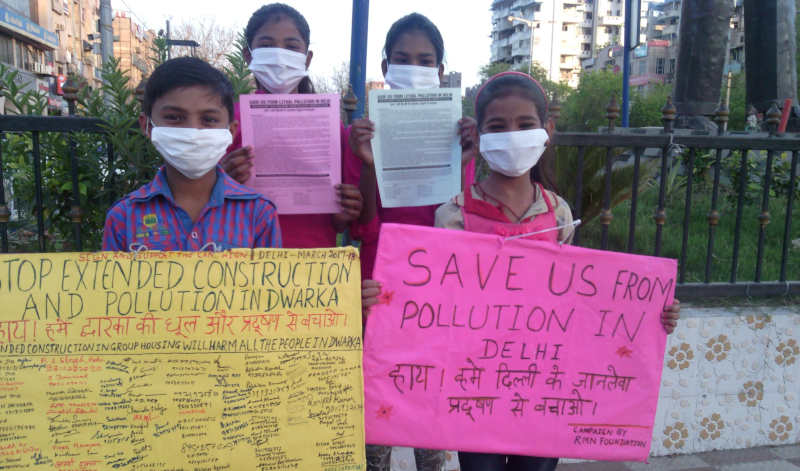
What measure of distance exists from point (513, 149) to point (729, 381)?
227 centimetres

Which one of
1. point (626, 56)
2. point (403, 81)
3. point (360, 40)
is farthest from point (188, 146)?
point (626, 56)

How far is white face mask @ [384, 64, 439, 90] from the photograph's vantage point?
2.31m

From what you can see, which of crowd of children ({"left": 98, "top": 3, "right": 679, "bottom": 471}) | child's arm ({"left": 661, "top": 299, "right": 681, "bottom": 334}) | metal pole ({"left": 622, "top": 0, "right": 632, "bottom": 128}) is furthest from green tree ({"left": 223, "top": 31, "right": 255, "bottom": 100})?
metal pole ({"left": 622, "top": 0, "right": 632, "bottom": 128})

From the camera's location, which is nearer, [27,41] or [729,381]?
[729,381]

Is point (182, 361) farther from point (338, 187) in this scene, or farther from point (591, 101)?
point (591, 101)

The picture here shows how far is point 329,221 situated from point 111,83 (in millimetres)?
1160

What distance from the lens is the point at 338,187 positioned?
6.93ft

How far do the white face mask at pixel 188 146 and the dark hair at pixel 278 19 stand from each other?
2.06 ft

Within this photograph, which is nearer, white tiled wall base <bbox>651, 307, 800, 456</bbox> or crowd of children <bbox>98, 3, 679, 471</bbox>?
crowd of children <bbox>98, 3, 679, 471</bbox>

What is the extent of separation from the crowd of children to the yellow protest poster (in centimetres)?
17

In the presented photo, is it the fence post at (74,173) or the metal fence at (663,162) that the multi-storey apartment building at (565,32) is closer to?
the metal fence at (663,162)

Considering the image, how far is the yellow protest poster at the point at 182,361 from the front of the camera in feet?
5.42

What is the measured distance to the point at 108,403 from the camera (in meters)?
1.66

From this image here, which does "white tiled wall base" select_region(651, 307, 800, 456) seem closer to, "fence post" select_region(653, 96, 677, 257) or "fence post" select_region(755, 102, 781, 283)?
"fence post" select_region(755, 102, 781, 283)
